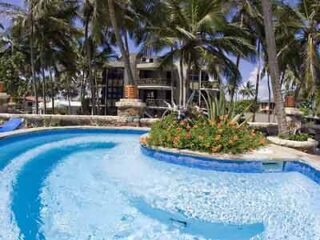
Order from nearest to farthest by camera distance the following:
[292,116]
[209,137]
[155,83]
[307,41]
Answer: [209,137], [292,116], [307,41], [155,83]

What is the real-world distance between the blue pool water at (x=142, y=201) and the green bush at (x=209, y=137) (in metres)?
0.77

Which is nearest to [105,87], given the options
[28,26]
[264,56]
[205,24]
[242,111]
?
[28,26]

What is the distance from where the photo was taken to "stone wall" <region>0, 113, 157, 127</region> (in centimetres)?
1783

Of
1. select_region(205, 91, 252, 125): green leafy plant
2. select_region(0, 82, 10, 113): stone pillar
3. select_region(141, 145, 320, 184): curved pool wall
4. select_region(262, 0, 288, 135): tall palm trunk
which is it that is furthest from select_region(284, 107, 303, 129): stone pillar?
select_region(0, 82, 10, 113): stone pillar

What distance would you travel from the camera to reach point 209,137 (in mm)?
11000

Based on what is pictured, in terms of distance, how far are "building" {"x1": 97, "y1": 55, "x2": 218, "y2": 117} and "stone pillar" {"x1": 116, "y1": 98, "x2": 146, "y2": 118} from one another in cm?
1973

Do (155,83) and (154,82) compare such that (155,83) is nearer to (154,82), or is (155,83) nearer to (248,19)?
(154,82)

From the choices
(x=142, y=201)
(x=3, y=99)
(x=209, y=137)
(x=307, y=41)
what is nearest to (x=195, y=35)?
(x=307, y=41)

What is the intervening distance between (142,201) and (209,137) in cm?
444

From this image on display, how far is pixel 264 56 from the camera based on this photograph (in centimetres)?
2766

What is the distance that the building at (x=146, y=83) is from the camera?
41.3 meters

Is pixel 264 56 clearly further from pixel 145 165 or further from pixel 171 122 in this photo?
pixel 145 165

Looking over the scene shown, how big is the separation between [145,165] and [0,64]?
35686 mm

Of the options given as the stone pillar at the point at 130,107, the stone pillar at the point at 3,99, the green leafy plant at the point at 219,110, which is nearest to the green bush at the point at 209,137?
the green leafy plant at the point at 219,110
